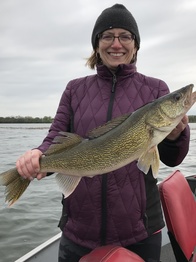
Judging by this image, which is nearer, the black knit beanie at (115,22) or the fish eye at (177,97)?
the fish eye at (177,97)

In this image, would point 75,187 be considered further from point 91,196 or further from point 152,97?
point 152,97

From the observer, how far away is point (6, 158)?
1962 centimetres

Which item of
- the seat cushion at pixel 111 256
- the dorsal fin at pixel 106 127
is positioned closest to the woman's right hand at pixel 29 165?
the dorsal fin at pixel 106 127

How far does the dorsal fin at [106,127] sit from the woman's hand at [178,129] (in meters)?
0.38

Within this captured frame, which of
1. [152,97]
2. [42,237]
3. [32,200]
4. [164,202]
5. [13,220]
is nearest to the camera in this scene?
[152,97]

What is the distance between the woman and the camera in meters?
2.69

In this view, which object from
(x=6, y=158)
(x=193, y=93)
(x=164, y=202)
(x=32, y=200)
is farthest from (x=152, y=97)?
(x=6, y=158)

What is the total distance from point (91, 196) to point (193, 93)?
3.59ft

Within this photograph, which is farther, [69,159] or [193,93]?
[69,159]

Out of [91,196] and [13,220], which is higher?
[91,196]

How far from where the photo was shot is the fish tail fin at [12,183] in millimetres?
2752

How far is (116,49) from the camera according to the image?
2.85m

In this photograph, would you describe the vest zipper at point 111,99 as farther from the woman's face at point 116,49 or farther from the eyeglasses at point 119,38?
the eyeglasses at point 119,38

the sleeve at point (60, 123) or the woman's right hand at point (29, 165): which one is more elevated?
the sleeve at point (60, 123)
